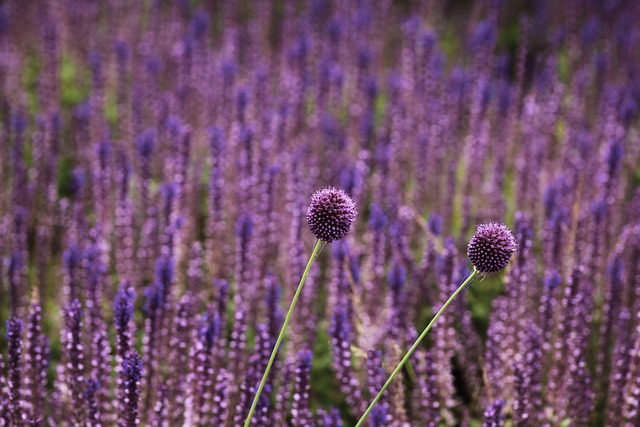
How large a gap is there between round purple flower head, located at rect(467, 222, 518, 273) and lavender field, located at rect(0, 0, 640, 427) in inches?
0.9

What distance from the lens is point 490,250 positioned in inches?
110

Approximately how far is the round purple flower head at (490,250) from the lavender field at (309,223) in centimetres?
2

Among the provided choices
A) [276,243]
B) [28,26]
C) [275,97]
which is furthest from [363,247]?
[28,26]

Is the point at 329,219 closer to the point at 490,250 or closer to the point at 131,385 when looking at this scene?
the point at 490,250

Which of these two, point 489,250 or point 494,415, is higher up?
point 489,250

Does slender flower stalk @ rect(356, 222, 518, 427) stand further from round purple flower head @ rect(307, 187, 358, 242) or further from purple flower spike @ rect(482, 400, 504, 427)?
purple flower spike @ rect(482, 400, 504, 427)

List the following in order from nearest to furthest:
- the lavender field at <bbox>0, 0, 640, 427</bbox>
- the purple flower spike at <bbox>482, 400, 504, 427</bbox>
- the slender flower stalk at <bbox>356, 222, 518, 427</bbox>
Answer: the slender flower stalk at <bbox>356, 222, 518, 427</bbox>
the purple flower spike at <bbox>482, 400, 504, 427</bbox>
the lavender field at <bbox>0, 0, 640, 427</bbox>

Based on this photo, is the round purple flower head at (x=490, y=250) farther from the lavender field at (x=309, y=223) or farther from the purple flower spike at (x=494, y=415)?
the purple flower spike at (x=494, y=415)

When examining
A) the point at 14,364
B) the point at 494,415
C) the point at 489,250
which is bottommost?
the point at 494,415

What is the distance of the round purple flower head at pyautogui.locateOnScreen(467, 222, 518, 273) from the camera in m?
2.77

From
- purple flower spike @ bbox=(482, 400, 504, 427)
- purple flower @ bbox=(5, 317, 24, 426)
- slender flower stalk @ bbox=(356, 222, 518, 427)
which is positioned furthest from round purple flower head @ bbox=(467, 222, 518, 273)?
purple flower @ bbox=(5, 317, 24, 426)

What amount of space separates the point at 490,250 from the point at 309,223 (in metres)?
0.67

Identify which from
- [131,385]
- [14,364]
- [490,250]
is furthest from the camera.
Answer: [14,364]

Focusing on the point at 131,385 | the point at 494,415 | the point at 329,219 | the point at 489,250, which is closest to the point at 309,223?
the point at 329,219
